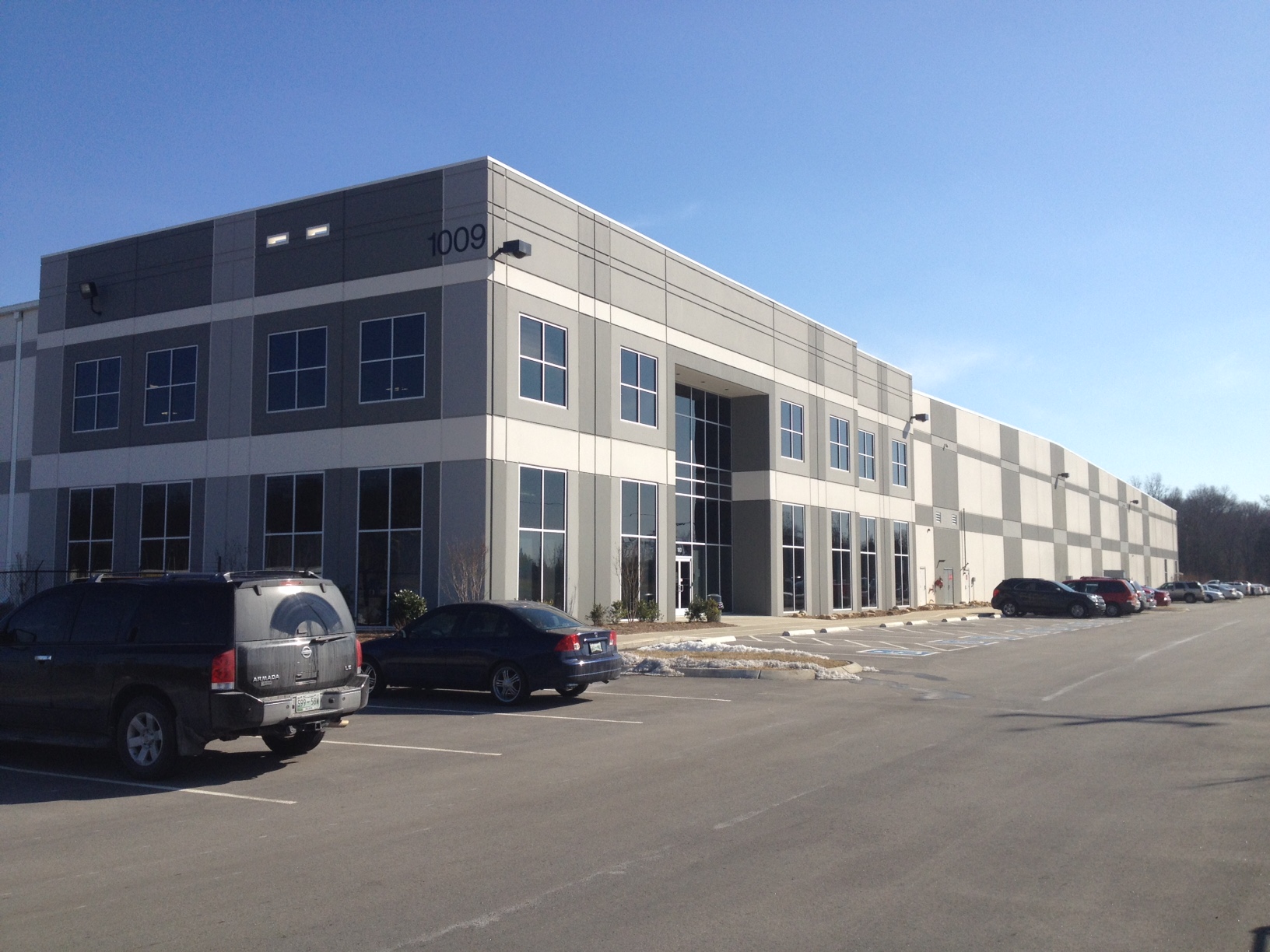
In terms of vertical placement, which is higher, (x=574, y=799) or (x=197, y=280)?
(x=197, y=280)

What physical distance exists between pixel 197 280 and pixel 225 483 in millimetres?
6719

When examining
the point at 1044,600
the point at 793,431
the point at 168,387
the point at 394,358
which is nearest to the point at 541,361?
the point at 394,358

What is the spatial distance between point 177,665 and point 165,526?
24.4 m

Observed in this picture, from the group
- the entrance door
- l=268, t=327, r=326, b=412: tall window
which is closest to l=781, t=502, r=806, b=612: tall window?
the entrance door

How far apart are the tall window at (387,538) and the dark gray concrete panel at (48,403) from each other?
44.8 feet

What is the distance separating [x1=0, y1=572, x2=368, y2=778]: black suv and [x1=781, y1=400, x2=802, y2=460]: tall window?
107 feet

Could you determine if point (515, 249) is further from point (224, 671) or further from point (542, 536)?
point (224, 671)

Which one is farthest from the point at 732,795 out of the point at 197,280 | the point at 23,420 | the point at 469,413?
the point at 23,420

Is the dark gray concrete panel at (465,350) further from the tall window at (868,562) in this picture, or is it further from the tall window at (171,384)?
the tall window at (868,562)

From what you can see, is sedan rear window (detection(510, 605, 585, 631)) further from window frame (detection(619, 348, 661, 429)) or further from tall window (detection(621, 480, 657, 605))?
window frame (detection(619, 348, 661, 429))

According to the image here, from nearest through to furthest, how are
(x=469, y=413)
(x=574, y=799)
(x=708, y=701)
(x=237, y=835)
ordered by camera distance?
(x=237, y=835) → (x=574, y=799) → (x=708, y=701) → (x=469, y=413)

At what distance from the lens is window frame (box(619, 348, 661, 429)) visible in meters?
32.8

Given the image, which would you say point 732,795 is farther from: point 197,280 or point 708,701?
point 197,280

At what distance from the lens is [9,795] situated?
9469 mm
